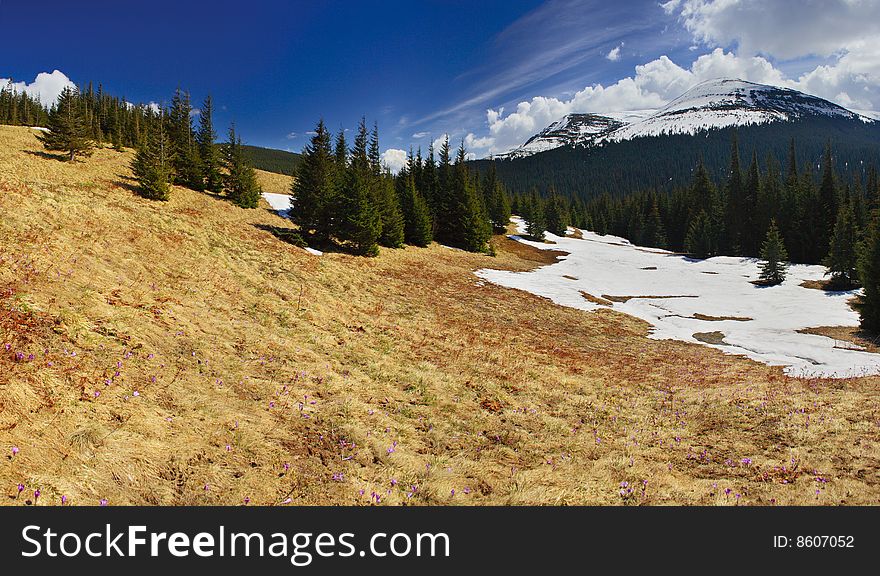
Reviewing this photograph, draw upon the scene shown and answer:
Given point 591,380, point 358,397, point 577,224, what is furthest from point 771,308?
point 577,224

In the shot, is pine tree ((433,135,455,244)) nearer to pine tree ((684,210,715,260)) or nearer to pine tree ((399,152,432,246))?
pine tree ((399,152,432,246))

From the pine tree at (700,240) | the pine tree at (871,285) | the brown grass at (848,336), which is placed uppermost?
the pine tree at (700,240)

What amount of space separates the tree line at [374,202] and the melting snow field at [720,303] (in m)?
9.12

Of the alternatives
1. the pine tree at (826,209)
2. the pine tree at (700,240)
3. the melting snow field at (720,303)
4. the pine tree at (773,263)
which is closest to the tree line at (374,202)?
the melting snow field at (720,303)

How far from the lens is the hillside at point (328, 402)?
558 cm

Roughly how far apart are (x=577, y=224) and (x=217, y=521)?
117m

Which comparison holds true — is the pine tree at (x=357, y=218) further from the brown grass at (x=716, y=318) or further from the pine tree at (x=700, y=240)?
the pine tree at (x=700, y=240)

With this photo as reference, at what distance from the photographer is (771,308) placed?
27469mm

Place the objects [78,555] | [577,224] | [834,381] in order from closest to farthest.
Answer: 1. [78,555]
2. [834,381]
3. [577,224]

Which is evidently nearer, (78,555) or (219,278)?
(78,555)

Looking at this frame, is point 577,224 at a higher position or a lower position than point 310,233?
higher

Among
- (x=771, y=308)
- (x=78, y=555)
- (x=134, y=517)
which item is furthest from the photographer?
(x=771, y=308)

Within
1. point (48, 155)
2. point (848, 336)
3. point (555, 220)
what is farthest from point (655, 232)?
point (48, 155)

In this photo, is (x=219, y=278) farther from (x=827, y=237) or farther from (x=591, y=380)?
(x=827, y=237)
